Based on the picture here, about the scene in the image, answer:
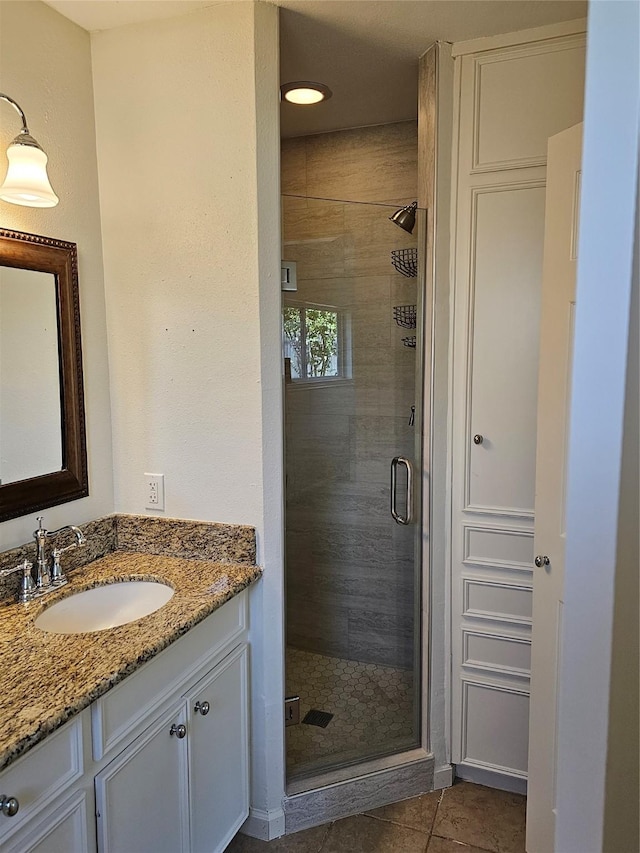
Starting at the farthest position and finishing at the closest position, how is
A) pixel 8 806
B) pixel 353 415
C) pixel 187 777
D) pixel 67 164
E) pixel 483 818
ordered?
pixel 353 415 → pixel 483 818 → pixel 67 164 → pixel 187 777 → pixel 8 806

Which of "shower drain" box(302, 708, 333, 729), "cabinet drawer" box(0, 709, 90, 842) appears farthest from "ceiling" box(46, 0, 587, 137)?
"shower drain" box(302, 708, 333, 729)

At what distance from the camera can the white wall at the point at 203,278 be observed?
1726 mm

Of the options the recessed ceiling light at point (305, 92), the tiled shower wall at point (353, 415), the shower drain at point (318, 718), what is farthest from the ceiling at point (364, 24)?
the shower drain at point (318, 718)

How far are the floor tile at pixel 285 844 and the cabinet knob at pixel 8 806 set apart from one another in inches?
44.3

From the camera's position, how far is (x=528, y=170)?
74.1 inches

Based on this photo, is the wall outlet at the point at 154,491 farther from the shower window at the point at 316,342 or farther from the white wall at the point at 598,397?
the white wall at the point at 598,397

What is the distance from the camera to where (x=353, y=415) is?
239cm

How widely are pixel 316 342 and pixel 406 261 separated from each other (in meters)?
0.45

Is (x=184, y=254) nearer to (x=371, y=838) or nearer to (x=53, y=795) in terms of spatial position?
(x=53, y=795)

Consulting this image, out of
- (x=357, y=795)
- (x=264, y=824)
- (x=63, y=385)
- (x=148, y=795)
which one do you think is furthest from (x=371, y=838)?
(x=63, y=385)

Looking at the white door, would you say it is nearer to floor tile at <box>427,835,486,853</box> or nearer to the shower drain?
floor tile at <box>427,835,486,853</box>

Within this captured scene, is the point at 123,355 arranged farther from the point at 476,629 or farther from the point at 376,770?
the point at 376,770

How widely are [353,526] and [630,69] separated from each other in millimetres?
2302

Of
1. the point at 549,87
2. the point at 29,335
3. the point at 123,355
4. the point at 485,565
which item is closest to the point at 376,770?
the point at 485,565
